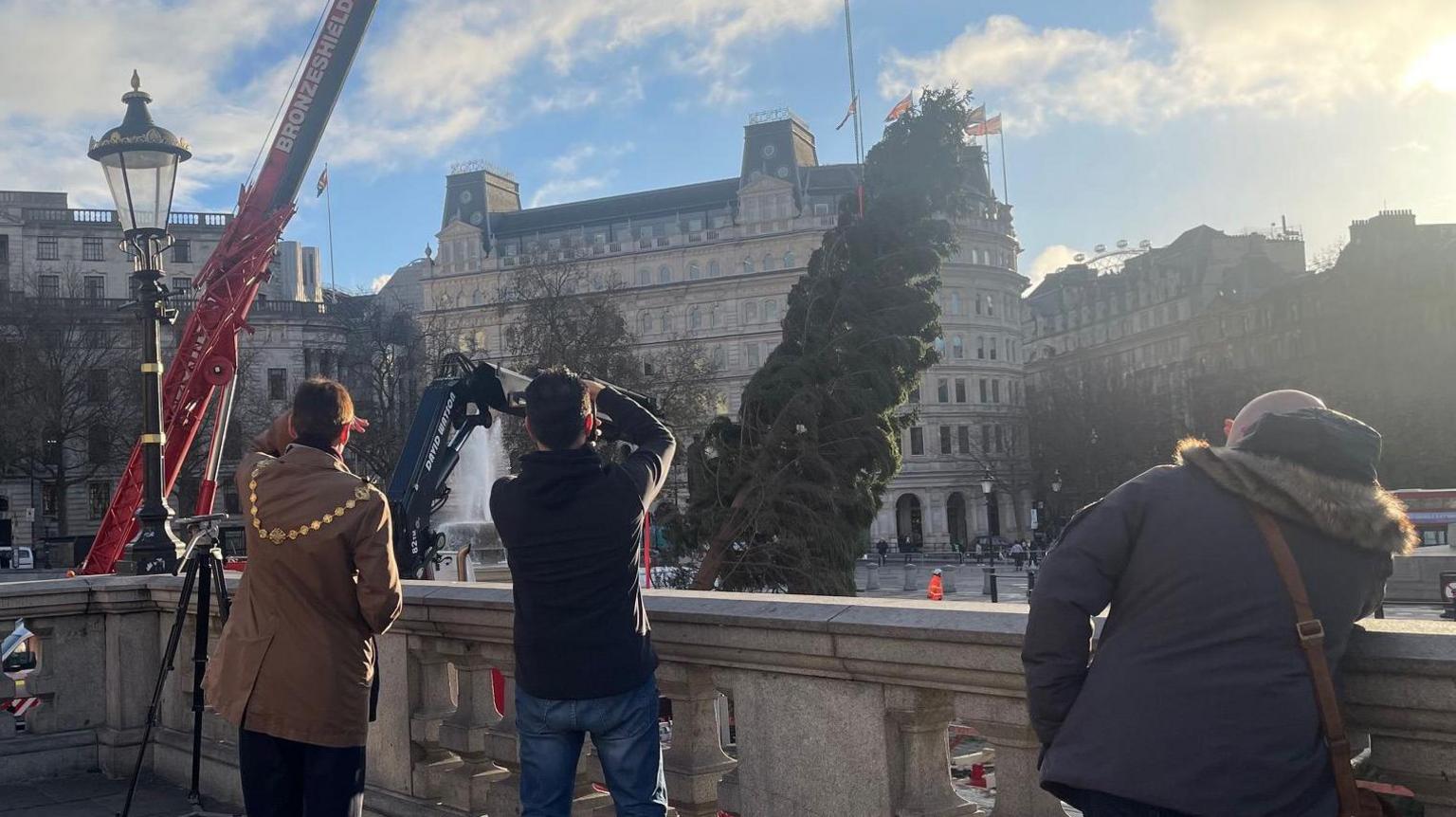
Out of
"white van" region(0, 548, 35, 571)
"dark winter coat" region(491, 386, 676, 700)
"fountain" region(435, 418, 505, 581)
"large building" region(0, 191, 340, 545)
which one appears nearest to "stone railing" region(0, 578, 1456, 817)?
"dark winter coat" region(491, 386, 676, 700)

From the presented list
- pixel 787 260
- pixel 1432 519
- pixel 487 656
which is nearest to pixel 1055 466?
pixel 787 260

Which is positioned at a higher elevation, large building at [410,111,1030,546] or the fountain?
large building at [410,111,1030,546]

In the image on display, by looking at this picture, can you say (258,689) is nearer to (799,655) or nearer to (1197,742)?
(799,655)

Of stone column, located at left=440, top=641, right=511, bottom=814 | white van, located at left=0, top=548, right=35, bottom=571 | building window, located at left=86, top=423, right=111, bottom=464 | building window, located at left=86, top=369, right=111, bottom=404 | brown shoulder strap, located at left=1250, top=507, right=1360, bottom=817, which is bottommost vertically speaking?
white van, located at left=0, top=548, right=35, bottom=571

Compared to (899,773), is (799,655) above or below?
above

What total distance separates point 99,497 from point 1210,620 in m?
74.2

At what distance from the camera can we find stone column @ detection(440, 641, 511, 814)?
5.23 metres

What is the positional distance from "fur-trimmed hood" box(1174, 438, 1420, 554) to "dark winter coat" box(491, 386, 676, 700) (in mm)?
1699

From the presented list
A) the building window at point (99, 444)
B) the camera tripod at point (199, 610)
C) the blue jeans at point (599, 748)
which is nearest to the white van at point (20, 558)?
the building window at point (99, 444)

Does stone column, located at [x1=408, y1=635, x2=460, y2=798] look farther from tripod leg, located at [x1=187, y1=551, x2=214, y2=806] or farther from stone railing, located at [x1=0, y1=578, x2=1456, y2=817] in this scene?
tripod leg, located at [x1=187, y1=551, x2=214, y2=806]

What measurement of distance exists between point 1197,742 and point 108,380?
57.9 meters

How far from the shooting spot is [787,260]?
85.4 m

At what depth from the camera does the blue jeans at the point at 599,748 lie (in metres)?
3.68

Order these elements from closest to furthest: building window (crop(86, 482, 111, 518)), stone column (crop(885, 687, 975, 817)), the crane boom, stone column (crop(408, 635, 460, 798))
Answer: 1. stone column (crop(885, 687, 975, 817))
2. stone column (crop(408, 635, 460, 798))
3. the crane boom
4. building window (crop(86, 482, 111, 518))
